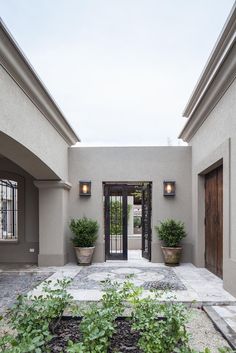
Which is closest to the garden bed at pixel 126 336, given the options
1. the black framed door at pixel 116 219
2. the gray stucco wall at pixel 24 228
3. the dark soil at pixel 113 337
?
the dark soil at pixel 113 337

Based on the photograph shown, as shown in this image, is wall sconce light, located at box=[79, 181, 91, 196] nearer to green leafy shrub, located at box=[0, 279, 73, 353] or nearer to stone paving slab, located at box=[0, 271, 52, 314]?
stone paving slab, located at box=[0, 271, 52, 314]

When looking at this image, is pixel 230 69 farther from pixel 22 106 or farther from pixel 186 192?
pixel 186 192

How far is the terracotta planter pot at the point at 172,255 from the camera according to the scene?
26.1ft

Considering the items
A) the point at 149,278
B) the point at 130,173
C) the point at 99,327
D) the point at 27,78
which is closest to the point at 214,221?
the point at 149,278

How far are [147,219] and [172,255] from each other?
1402 mm

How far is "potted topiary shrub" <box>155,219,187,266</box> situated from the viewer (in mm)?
7953

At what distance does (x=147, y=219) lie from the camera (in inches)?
355

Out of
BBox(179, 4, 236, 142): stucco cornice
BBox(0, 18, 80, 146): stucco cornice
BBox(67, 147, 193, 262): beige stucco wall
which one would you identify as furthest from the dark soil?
BBox(67, 147, 193, 262): beige stucco wall

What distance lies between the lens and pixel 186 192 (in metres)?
8.62

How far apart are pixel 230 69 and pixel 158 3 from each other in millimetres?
3478

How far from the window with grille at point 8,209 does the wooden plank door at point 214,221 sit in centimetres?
499

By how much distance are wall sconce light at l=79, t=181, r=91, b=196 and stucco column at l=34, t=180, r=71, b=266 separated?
69cm

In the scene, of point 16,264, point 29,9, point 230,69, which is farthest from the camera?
point 16,264

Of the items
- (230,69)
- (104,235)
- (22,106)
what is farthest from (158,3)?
(104,235)
